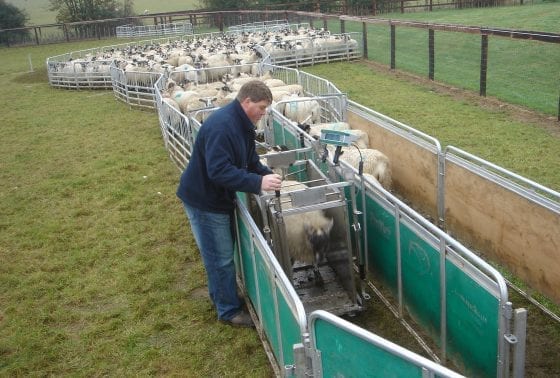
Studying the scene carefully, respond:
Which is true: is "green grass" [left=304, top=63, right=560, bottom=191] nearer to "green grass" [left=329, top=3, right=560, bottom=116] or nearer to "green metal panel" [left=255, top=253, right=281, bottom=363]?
"green grass" [left=329, top=3, right=560, bottom=116]

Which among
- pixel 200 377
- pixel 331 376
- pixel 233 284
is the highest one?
pixel 331 376

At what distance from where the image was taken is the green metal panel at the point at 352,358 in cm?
283

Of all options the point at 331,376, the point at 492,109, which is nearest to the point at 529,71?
the point at 492,109

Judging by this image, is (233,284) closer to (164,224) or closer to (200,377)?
(200,377)

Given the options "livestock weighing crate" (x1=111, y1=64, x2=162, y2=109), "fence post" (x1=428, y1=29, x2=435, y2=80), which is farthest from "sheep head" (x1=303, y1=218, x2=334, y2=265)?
"fence post" (x1=428, y1=29, x2=435, y2=80)

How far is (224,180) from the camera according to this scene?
4660 millimetres

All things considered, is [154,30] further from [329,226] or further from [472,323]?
[472,323]

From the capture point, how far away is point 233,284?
559 cm

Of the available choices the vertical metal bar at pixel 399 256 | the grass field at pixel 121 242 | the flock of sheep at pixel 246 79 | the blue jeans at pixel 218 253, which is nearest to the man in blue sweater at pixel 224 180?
the blue jeans at pixel 218 253

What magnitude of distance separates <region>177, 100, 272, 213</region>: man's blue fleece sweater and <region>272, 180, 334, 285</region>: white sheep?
0.69 m

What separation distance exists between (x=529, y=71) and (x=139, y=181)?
43.1ft

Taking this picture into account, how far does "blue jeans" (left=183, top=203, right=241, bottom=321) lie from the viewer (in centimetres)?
523

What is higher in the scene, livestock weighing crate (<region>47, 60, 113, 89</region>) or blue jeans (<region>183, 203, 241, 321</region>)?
livestock weighing crate (<region>47, 60, 113, 89</region>)

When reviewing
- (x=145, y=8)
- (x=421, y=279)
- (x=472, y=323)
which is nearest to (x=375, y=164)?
(x=421, y=279)
